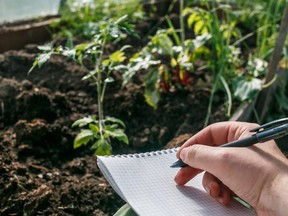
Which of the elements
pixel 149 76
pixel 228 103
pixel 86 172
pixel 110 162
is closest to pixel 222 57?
pixel 228 103

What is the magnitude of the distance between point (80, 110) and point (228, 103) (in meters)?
0.60

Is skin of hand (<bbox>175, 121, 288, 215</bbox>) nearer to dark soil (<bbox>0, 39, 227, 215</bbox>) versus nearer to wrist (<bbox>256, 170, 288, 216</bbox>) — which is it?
wrist (<bbox>256, 170, 288, 216</bbox>)

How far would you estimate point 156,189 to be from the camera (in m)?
1.16

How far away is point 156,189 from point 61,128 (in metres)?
0.66

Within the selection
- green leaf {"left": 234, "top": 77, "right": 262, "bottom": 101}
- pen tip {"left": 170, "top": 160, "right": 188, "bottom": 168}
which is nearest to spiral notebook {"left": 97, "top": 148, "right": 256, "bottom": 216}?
pen tip {"left": 170, "top": 160, "right": 188, "bottom": 168}

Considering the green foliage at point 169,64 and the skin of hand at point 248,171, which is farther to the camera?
the green foliage at point 169,64

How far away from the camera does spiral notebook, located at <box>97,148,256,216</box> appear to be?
1091 millimetres

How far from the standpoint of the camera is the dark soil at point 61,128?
Result: 54.4 inches

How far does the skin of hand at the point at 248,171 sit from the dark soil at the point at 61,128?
0.41 metres

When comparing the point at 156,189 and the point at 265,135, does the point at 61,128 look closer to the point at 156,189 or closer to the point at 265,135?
the point at 156,189

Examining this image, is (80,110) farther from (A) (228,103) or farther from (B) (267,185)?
(B) (267,185)

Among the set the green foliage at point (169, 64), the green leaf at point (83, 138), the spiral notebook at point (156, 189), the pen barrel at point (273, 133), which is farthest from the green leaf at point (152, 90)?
the pen barrel at point (273, 133)

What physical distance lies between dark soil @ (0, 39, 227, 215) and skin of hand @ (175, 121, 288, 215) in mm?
412

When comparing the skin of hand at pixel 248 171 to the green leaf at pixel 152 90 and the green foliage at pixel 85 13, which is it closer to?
the green leaf at pixel 152 90
